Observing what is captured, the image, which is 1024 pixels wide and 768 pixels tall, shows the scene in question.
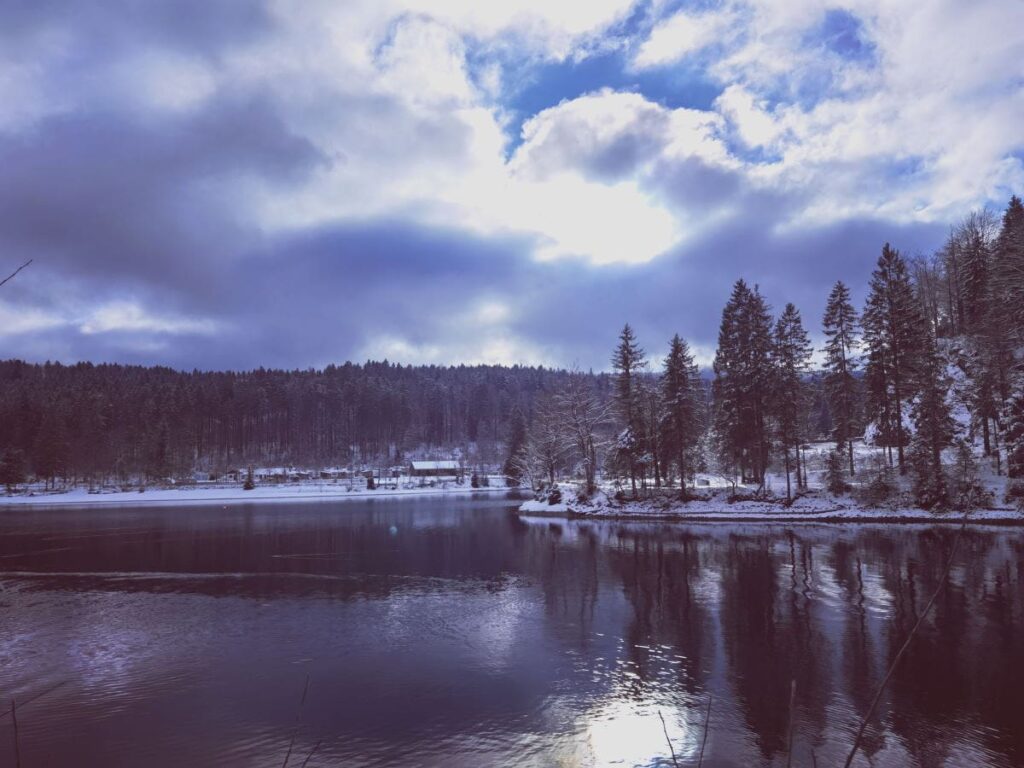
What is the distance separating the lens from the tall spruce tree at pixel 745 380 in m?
62.5

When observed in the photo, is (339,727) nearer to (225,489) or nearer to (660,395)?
(660,395)

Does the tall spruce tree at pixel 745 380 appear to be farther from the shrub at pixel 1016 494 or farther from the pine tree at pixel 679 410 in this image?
the shrub at pixel 1016 494

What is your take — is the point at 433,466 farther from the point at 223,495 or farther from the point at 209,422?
Answer: the point at 209,422

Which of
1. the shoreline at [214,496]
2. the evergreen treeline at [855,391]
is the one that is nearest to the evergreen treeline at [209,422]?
the shoreline at [214,496]

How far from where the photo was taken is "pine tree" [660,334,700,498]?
211 ft

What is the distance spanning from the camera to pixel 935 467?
4956 cm

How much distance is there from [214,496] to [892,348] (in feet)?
318

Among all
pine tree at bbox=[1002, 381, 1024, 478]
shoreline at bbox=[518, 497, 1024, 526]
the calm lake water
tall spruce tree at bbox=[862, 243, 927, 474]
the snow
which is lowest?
the calm lake water

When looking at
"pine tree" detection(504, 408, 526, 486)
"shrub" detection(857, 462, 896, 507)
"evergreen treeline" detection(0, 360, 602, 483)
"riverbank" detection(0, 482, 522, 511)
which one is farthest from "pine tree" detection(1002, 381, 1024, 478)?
"pine tree" detection(504, 408, 526, 486)

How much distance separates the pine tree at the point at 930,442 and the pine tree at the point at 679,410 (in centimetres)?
2005

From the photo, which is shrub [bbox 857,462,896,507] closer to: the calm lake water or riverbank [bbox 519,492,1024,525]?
riverbank [bbox 519,492,1024,525]

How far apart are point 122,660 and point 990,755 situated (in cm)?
2449

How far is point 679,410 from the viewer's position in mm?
64625

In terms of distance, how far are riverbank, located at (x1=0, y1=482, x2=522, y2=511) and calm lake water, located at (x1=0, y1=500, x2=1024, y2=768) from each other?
57.1 meters
